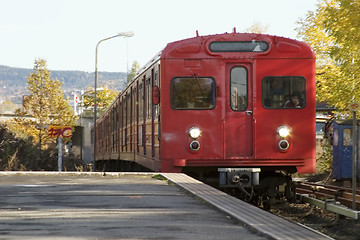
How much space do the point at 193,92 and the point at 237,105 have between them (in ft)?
2.92

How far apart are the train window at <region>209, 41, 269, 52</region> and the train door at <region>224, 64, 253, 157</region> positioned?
325 millimetres

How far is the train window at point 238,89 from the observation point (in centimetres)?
1327

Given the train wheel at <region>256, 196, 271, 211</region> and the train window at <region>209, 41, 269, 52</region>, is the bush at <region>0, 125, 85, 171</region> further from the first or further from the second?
the train window at <region>209, 41, 269, 52</region>

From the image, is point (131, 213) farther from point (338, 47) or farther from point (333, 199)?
point (338, 47)

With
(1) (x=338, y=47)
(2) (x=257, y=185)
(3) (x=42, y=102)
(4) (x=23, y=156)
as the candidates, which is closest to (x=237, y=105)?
(2) (x=257, y=185)

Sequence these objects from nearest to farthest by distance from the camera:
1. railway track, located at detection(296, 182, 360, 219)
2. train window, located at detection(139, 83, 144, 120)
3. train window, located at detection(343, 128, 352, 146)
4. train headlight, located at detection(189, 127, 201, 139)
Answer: railway track, located at detection(296, 182, 360, 219)
train headlight, located at detection(189, 127, 201, 139)
train window, located at detection(139, 83, 144, 120)
train window, located at detection(343, 128, 352, 146)

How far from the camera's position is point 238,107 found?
13258mm

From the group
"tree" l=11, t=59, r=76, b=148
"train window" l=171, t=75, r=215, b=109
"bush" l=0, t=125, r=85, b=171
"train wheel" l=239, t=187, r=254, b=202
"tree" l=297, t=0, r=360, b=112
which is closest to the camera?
"train window" l=171, t=75, r=215, b=109

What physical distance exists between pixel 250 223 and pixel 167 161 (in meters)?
6.39

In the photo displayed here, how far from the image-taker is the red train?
43.1 ft

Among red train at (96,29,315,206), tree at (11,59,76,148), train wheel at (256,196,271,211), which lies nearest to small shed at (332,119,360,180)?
train wheel at (256,196,271,211)

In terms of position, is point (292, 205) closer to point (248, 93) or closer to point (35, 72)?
point (248, 93)

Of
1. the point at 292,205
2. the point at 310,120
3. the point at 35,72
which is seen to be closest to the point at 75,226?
the point at 310,120

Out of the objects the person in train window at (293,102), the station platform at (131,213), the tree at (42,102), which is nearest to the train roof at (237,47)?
the person in train window at (293,102)
